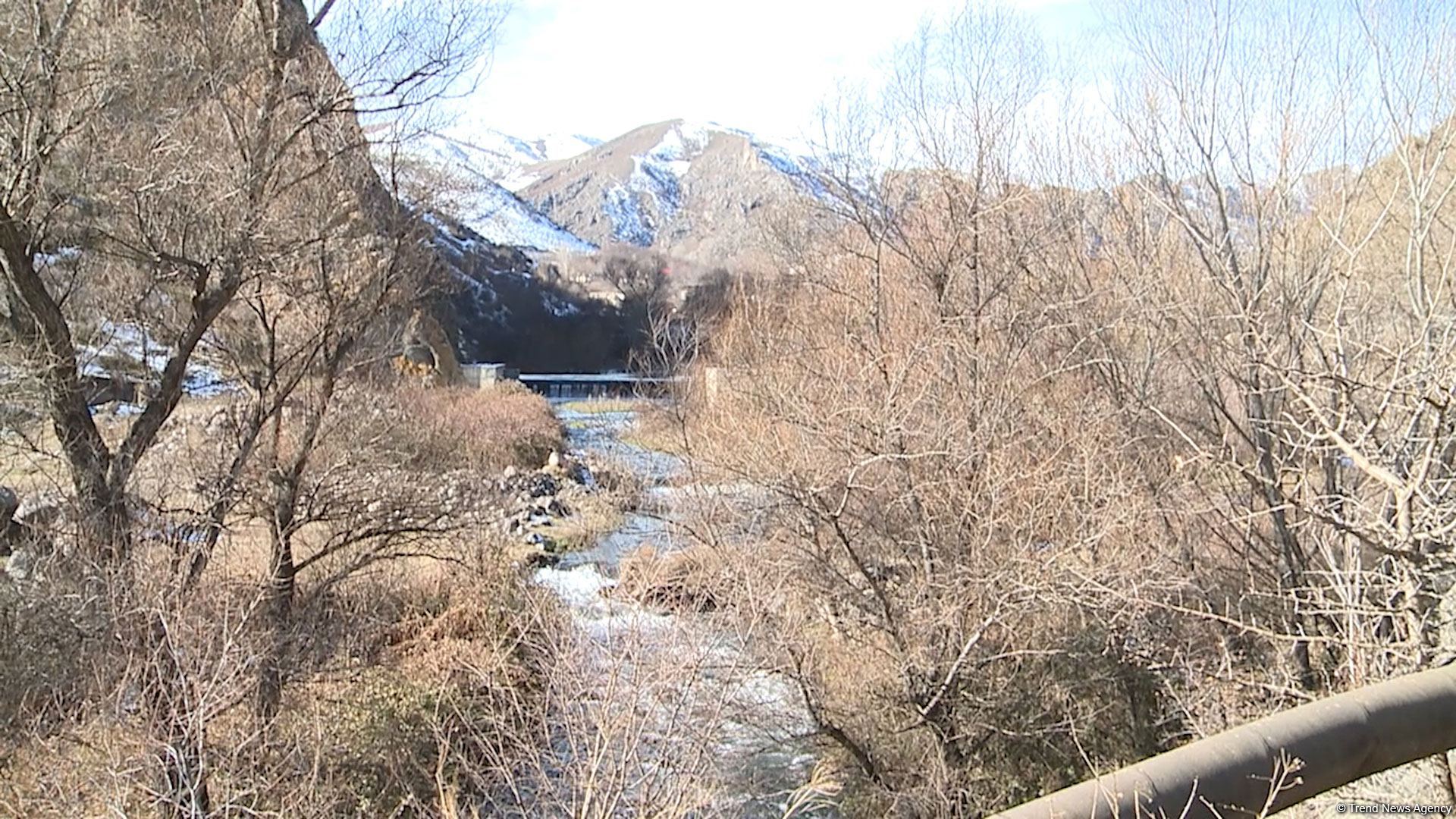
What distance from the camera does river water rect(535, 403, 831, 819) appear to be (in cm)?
636

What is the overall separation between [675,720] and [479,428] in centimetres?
1865

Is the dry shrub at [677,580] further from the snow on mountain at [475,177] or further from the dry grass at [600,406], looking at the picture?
the dry grass at [600,406]

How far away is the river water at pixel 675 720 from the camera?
636 cm

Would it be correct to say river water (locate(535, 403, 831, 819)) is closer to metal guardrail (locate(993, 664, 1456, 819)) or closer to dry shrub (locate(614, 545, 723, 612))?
dry shrub (locate(614, 545, 723, 612))

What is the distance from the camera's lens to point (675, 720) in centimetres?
711

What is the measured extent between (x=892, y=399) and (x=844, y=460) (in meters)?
0.75

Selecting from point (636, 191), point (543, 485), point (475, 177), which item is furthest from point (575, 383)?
point (636, 191)

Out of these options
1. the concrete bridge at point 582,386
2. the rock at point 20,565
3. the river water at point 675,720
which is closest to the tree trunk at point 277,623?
the rock at point 20,565

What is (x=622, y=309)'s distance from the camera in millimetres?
74312

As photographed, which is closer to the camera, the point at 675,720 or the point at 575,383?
the point at 675,720

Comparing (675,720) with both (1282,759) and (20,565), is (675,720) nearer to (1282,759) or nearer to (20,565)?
(1282,759)

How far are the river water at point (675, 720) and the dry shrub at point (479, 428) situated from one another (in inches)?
174

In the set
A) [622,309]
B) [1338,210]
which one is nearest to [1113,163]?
[1338,210]

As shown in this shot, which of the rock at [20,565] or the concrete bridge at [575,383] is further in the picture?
the concrete bridge at [575,383]
